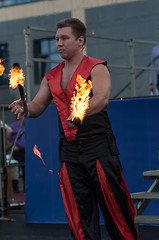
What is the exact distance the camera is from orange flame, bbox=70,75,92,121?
264 centimetres

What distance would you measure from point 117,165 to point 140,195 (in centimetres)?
138

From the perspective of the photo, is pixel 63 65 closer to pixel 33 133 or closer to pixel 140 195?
pixel 140 195

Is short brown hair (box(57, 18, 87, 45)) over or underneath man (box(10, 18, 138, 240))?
over

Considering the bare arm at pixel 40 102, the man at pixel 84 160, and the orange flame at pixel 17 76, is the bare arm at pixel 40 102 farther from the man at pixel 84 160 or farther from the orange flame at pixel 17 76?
the orange flame at pixel 17 76

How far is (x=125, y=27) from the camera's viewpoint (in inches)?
482

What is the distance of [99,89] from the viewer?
2836 millimetres

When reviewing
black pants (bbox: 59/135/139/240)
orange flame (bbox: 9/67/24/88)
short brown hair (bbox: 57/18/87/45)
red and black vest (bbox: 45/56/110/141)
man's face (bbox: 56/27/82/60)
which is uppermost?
short brown hair (bbox: 57/18/87/45)

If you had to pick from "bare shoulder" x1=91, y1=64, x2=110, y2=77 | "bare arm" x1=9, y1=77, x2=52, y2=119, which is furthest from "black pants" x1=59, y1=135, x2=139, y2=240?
"bare shoulder" x1=91, y1=64, x2=110, y2=77

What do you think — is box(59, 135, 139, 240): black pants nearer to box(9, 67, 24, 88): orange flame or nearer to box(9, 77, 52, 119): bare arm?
box(9, 77, 52, 119): bare arm

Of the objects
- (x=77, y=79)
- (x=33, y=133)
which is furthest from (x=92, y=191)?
(x=33, y=133)

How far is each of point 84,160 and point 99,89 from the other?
0.47m

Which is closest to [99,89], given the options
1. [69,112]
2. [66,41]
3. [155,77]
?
[69,112]

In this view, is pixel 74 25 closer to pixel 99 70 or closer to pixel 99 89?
pixel 99 70

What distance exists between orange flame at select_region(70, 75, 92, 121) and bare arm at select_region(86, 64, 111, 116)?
0.12ft
